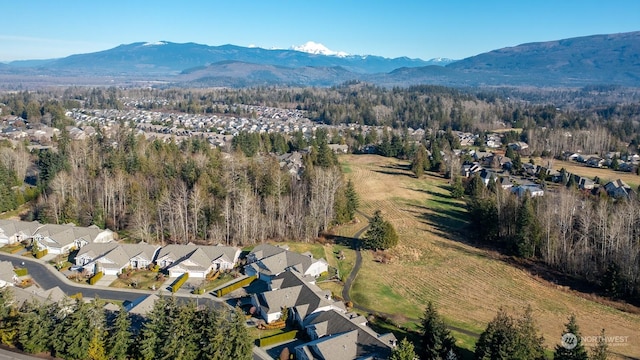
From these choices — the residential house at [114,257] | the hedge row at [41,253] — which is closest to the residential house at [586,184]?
the residential house at [114,257]

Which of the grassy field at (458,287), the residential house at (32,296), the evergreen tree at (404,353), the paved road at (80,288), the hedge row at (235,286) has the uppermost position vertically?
the evergreen tree at (404,353)

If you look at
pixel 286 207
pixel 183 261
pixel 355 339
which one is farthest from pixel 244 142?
pixel 355 339

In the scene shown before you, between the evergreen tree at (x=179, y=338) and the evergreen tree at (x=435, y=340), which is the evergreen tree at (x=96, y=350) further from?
the evergreen tree at (x=435, y=340)

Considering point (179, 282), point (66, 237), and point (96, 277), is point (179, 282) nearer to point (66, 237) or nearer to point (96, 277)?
point (96, 277)

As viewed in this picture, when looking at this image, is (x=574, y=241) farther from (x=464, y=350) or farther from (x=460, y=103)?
(x=460, y=103)

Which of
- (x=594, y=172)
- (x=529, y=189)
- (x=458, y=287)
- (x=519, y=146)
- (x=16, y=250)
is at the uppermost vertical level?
(x=519, y=146)

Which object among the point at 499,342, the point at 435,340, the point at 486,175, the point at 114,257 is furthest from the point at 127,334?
the point at 486,175
